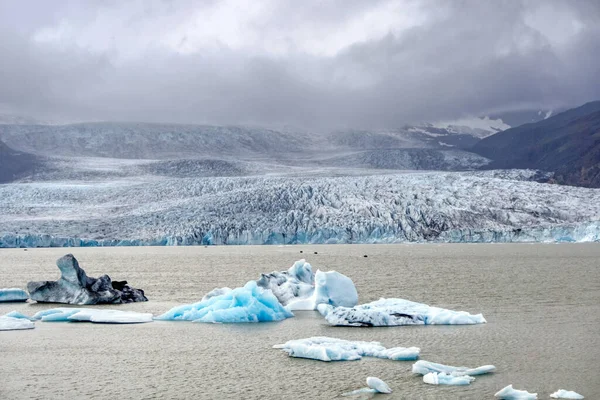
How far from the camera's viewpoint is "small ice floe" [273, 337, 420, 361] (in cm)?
1082

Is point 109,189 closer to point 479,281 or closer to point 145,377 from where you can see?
point 479,281

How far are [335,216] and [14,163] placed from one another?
63.9m

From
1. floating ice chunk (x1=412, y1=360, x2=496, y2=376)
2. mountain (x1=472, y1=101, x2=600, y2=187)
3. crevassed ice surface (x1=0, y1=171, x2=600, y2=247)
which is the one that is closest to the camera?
floating ice chunk (x1=412, y1=360, x2=496, y2=376)

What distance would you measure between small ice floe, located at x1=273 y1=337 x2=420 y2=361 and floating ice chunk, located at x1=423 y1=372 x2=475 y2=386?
134 centimetres

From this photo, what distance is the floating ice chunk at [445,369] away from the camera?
32.0 feet

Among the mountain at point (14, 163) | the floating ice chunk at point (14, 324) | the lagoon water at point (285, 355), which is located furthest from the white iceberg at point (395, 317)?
the mountain at point (14, 163)

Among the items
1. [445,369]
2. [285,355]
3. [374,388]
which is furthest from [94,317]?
[445,369]

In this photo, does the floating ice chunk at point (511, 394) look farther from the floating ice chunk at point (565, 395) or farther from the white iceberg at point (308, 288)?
the white iceberg at point (308, 288)

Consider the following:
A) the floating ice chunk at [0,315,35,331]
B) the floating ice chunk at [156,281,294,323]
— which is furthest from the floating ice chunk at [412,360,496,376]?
the floating ice chunk at [0,315,35,331]

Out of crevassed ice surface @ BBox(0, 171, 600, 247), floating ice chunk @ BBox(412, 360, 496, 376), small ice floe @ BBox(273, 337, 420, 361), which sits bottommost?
floating ice chunk @ BBox(412, 360, 496, 376)

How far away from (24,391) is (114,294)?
9927mm

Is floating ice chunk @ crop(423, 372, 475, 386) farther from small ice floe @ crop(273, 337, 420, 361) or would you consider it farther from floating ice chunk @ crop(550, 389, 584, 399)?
small ice floe @ crop(273, 337, 420, 361)

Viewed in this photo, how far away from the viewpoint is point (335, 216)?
50.5m

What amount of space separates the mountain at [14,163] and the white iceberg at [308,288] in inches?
2854
